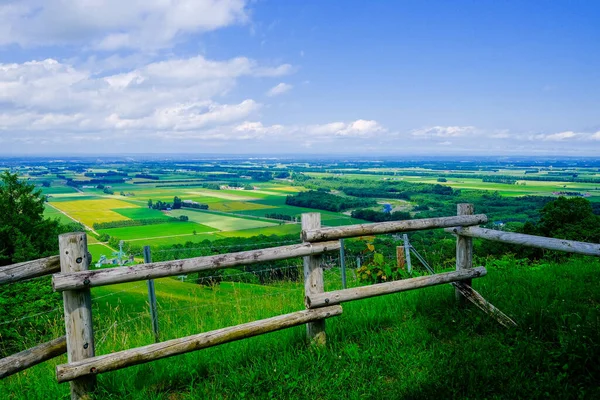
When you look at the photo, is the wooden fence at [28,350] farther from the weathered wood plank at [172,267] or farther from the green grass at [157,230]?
the green grass at [157,230]

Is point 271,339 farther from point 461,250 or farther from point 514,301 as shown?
point 514,301

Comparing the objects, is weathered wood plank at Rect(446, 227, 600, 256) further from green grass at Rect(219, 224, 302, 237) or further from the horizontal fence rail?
green grass at Rect(219, 224, 302, 237)

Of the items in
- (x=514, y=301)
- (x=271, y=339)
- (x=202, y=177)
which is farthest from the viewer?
(x=202, y=177)

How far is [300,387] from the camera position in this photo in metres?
3.94

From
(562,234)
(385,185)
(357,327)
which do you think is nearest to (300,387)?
(357,327)

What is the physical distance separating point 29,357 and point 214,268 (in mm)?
1773

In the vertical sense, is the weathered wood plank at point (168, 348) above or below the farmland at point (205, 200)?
above

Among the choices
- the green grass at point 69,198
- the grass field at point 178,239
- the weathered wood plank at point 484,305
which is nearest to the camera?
the weathered wood plank at point 484,305

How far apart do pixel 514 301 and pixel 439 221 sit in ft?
5.15

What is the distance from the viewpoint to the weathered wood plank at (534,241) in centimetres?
430

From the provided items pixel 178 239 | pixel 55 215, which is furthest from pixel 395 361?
pixel 55 215

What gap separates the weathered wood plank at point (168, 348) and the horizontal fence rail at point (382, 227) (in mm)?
862

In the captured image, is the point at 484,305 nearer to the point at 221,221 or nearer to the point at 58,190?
the point at 221,221

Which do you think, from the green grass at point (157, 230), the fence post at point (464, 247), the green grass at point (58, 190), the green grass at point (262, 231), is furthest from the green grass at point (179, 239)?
the green grass at point (58, 190)
